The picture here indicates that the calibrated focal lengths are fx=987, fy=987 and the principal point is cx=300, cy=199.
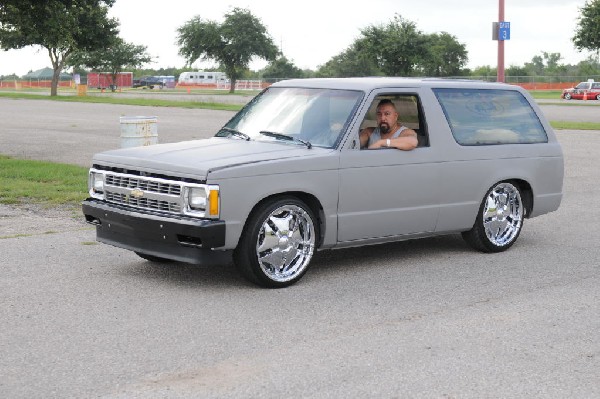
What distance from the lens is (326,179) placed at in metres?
7.60

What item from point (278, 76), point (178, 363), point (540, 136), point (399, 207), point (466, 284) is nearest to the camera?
point (178, 363)

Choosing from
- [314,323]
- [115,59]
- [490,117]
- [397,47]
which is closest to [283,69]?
[115,59]

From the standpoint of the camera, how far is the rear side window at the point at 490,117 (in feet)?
28.6

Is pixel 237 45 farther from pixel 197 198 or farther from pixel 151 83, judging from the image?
pixel 197 198

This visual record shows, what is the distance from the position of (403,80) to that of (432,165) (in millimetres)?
839

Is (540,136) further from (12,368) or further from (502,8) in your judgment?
(502,8)

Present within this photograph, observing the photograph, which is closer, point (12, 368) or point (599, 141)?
point (12, 368)

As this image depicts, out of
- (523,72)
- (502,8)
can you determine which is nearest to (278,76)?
(523,72)

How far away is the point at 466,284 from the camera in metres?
7.60

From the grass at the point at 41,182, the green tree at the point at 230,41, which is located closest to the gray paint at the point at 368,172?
the grass at the point at 41,182

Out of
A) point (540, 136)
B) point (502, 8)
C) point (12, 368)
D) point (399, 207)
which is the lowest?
point (12, 368)

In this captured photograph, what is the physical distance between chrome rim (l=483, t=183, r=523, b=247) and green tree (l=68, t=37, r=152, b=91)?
8084 centimetres

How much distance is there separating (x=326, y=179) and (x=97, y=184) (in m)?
1.86

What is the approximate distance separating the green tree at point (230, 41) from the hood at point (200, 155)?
242 ft
